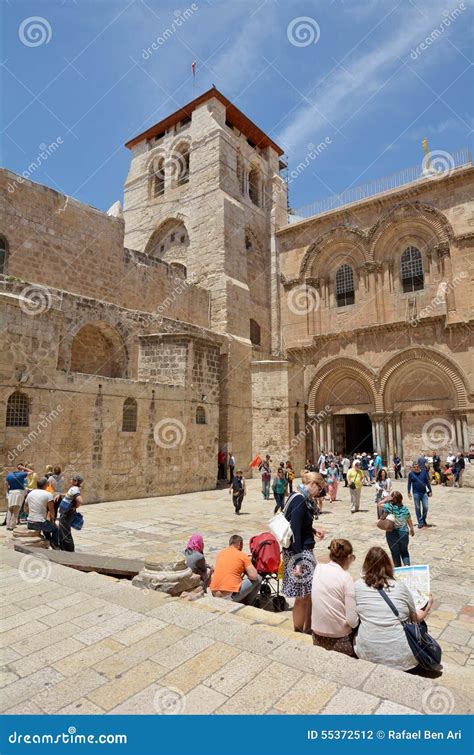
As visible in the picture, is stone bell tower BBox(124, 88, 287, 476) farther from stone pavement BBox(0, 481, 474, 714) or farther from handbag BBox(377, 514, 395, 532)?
stone pavement BBox(0, 481, 474, 714)

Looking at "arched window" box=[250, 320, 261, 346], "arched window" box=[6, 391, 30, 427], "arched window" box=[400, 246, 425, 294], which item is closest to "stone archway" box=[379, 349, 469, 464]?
"arched window" box=[400, 246, 425, 294]

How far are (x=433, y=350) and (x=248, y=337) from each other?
9232 mm

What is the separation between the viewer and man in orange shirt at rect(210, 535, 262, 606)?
4.69 m

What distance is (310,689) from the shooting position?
8.84 feet

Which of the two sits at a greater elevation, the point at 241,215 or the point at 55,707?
the point at 241,215

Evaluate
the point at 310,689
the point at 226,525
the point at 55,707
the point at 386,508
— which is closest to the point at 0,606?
the point at 55,707

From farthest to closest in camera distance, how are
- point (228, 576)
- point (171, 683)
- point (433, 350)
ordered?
point (433, 350) → point (228, 576) → point (171, 683)

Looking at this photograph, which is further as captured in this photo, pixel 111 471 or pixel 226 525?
pixel 111 471

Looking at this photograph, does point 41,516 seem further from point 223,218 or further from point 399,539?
point 223,218

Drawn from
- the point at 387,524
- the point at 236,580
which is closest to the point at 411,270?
the point at 387,524

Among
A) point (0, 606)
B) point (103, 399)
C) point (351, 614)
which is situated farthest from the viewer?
point (103, 399)

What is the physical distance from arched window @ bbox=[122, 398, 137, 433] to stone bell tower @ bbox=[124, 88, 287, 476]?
6695 millimetres

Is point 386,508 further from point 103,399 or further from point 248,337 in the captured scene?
point 248,337

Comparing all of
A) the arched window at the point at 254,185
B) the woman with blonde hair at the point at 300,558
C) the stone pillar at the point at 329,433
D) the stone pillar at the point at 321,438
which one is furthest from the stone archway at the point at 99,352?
the arched window at the point at 254,185
